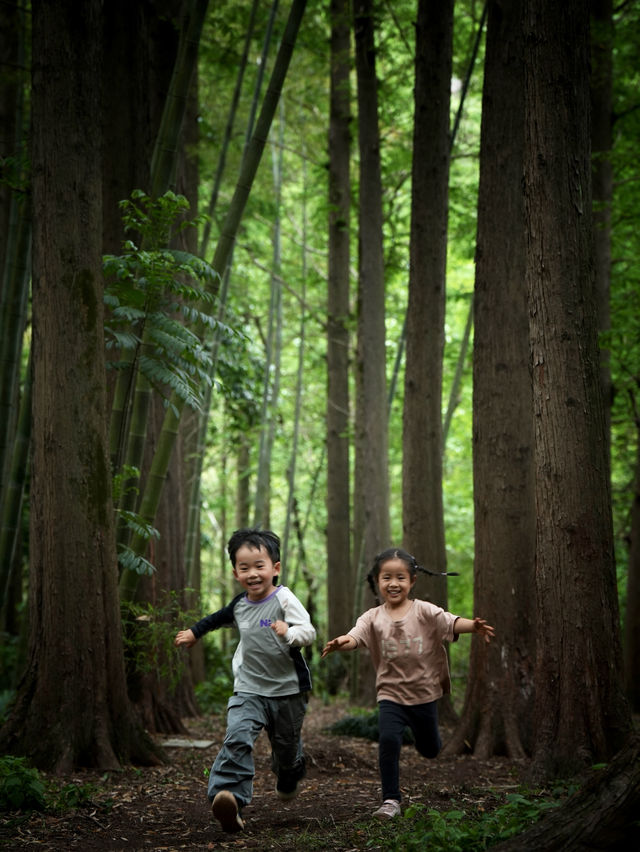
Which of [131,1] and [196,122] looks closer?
[131,1]

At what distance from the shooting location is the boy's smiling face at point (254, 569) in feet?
14.1

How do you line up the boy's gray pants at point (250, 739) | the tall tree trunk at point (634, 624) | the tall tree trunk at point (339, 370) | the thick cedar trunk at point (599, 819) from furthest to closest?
the tall tree trunk at point (339, 370) → the tall tree trunk at point (634, 624) → the boy's gray pants at point (250, 739) → the thick cedar trunk at point (599, 819)

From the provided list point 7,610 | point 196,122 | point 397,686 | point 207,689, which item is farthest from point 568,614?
point 7,610

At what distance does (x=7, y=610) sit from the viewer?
1205 cm

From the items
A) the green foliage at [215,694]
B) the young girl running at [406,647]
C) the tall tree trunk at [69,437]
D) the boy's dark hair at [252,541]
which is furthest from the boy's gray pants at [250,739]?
the green foliage at [215,694]

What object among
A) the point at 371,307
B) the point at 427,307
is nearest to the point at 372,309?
the point at 371,307

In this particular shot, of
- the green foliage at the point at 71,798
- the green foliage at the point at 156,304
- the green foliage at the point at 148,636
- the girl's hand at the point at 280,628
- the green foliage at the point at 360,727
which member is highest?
the green foliage at the point at 156,304

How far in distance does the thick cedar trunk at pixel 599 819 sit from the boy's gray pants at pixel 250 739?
141 cm

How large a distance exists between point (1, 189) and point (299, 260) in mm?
8055

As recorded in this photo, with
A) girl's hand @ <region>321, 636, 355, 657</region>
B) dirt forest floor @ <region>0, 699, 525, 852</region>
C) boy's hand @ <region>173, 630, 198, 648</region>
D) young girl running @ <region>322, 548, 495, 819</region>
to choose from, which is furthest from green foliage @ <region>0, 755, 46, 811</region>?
young girl running @ <region>322, 548, 495, 819</region>

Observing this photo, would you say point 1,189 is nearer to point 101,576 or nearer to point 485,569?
point 101,576

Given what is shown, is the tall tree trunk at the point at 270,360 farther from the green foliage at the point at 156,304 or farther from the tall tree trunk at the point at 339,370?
the green foliage at the point at 156,304

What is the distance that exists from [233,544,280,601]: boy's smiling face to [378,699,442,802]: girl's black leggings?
92 centimetres

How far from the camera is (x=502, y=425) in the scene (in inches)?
264
